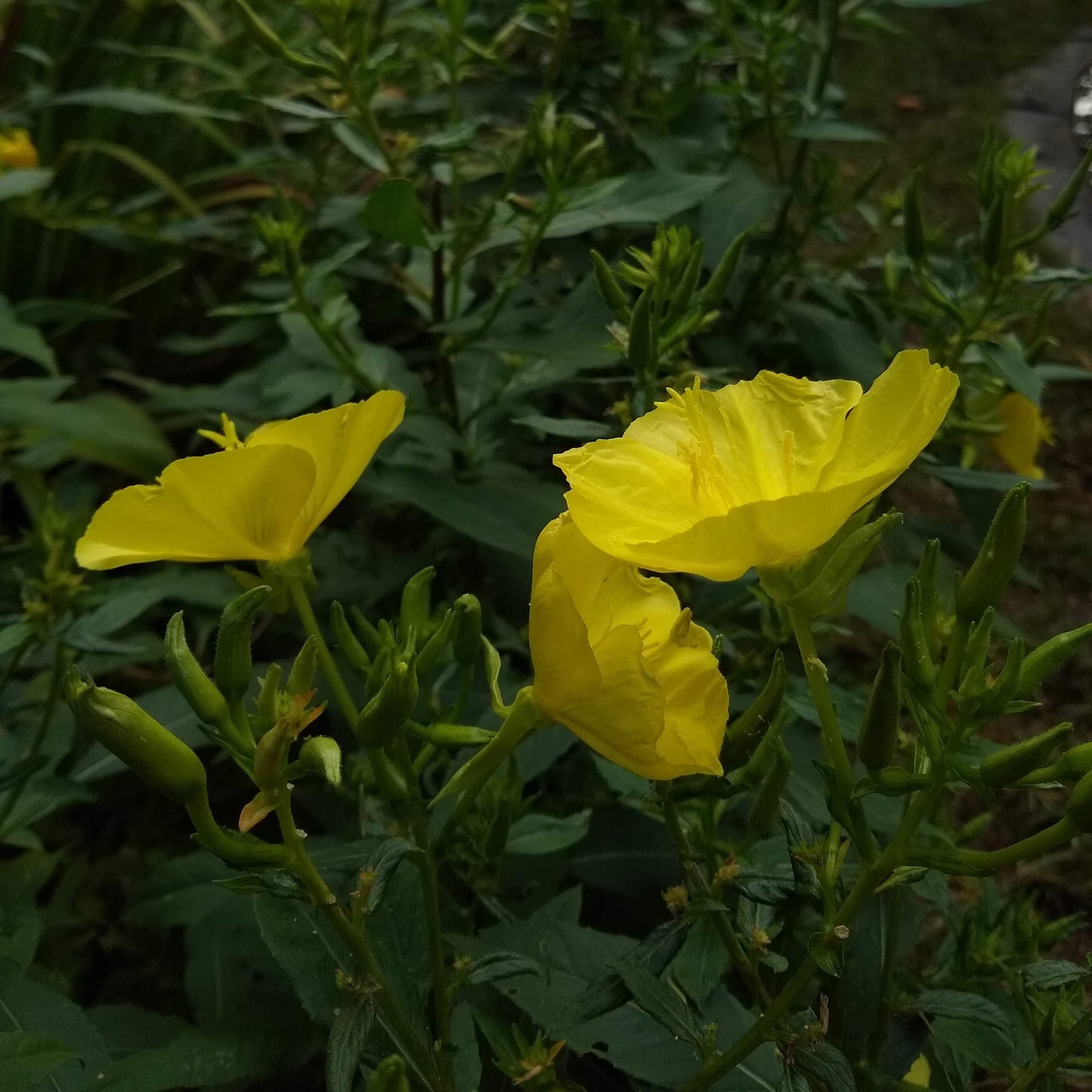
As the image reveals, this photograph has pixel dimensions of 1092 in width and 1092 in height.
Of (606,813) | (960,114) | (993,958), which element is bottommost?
(606,813)

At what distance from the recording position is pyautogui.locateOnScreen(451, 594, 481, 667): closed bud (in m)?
0.73

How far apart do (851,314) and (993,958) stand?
103 centimetres

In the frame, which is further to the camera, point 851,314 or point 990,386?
point 851,314

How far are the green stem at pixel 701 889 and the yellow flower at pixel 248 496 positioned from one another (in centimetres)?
35

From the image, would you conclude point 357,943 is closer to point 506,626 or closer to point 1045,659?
point 1045,659

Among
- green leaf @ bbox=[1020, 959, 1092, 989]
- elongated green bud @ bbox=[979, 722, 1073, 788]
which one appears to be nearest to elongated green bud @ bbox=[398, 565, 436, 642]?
elongated green bud @ bbox=[979, 722, 1073, 788]

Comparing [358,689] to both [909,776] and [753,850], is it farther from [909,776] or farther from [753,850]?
[909,776]

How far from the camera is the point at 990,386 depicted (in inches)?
53.7

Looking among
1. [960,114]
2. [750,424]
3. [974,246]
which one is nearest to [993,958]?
[750,424]

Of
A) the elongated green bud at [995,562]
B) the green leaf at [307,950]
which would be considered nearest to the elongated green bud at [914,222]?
the elongated green bud at [995,562]

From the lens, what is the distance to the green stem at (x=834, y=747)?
0.65 meters

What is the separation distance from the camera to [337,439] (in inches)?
28.7

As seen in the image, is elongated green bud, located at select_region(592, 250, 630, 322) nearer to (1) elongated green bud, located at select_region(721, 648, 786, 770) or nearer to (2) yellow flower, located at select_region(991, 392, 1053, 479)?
(1) elongated green bud, located at select_region(721, 648, 786, 770)

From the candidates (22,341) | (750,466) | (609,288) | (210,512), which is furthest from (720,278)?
(22,341)
